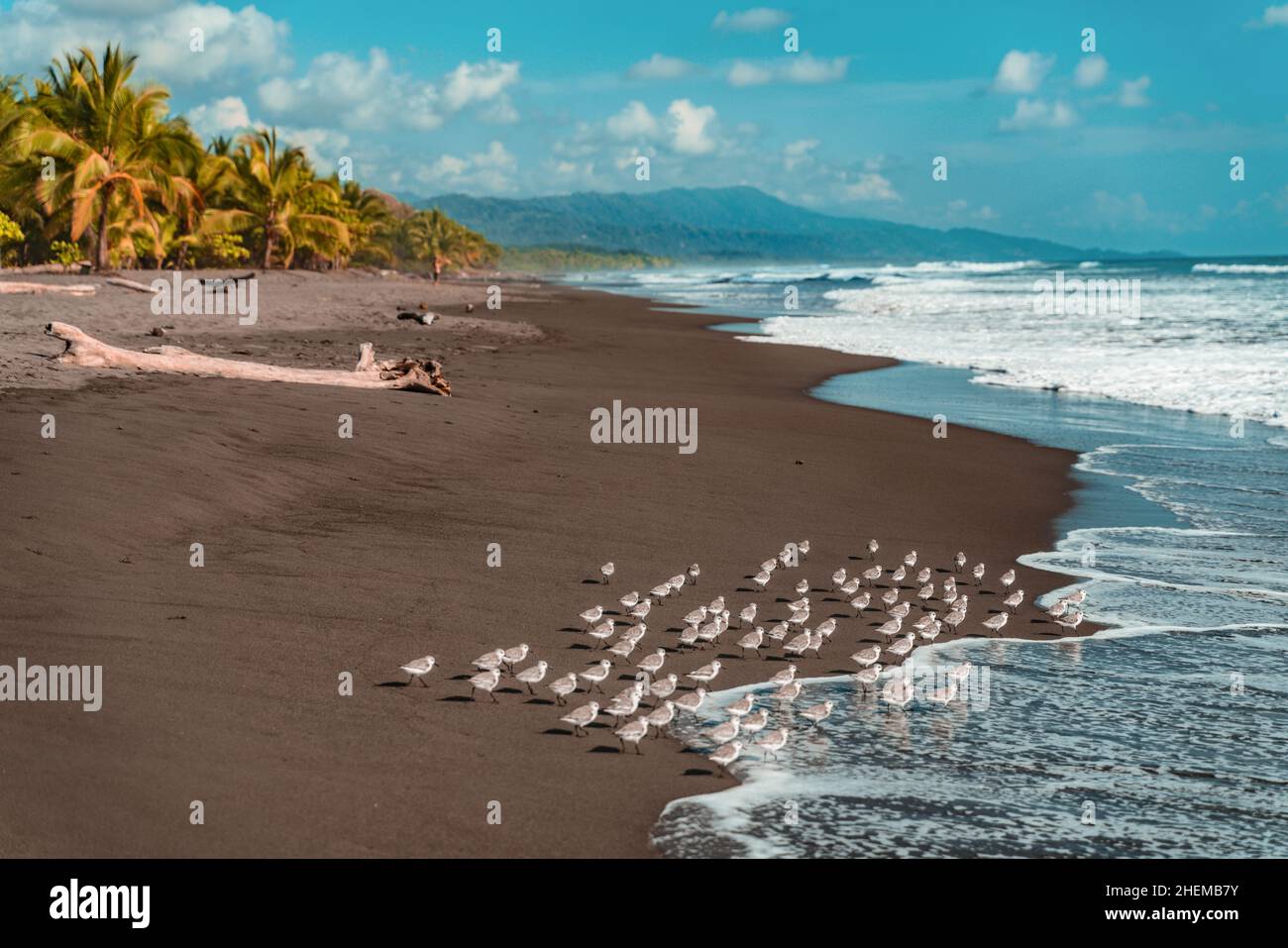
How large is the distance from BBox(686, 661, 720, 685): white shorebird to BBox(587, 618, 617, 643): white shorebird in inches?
31.4

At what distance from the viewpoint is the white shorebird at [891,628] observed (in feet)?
33.1

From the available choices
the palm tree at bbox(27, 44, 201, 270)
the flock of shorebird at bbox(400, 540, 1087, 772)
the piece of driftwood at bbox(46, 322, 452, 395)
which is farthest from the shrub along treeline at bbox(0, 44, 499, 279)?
the flock of shorebird at bbox(400, 540, 1087, 772)

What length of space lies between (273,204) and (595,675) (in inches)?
2379

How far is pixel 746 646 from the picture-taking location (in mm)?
9555

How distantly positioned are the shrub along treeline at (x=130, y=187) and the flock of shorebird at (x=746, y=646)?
34391 mm

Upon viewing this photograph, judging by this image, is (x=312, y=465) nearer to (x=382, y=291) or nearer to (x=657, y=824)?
(x=657, y=824)

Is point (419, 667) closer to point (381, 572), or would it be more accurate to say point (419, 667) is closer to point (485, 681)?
point (485, 681)

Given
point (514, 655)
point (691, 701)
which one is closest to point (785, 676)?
point (691, 701)

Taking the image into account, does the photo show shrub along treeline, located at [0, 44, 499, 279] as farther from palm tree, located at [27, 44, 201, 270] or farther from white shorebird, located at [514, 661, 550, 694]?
white shorebird, located at [514, 661, 550, 694]

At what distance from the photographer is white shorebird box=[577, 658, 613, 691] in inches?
333

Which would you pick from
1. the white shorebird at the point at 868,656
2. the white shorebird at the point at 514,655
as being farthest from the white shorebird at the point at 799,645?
the white shorebird at the point at 514,655

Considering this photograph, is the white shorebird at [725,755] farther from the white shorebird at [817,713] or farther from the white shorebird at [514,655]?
the white shorebird at [514,655]
